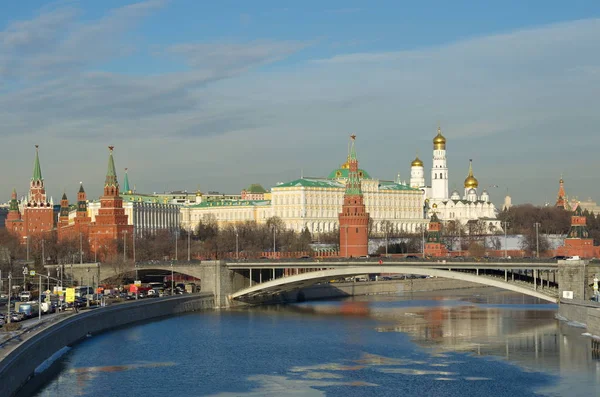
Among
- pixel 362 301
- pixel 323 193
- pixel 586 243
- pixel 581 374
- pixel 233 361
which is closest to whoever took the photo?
pixel 581 374

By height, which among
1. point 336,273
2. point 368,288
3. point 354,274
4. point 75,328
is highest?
point 336,273

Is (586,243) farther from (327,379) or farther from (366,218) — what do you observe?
(327,379)

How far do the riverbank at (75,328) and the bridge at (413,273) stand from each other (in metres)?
3.88

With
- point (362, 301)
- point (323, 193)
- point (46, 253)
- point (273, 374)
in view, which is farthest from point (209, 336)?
point (323, 193)

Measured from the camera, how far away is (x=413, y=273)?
71.8 metres

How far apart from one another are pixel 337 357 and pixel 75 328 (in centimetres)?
1256

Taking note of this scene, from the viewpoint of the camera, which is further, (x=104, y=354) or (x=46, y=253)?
(x=46, y=253)

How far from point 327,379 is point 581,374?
9.59 metres

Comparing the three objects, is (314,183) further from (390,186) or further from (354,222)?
(354,222)

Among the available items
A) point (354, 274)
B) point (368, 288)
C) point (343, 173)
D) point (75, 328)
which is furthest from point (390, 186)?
point (75, 328)

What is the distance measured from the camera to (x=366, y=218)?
114500mm

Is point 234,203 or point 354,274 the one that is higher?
point 234,203

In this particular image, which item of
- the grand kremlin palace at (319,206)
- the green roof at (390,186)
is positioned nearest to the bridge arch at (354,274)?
the grand kremlin palace at (319,206)

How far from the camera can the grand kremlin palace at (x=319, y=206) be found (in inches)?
6476
